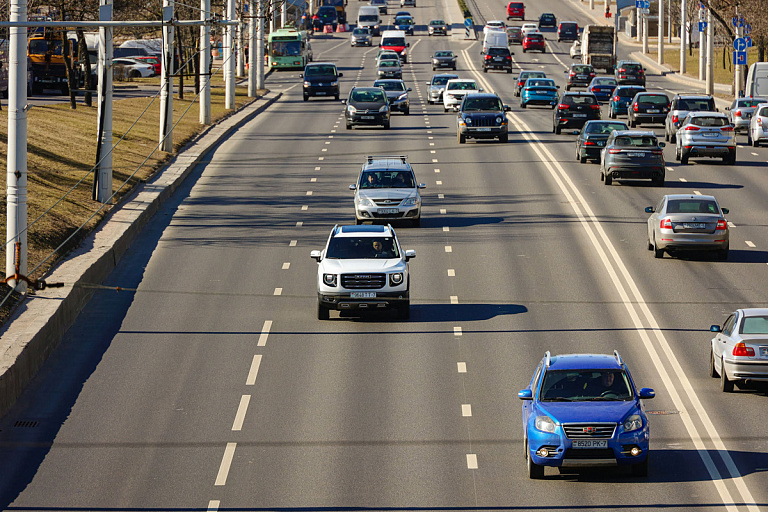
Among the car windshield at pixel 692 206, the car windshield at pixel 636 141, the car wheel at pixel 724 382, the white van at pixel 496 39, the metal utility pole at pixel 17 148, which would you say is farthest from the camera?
the white van at pixel 496 39

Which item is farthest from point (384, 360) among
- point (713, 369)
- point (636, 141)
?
point (636, 141)

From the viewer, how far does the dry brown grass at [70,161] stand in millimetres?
29906

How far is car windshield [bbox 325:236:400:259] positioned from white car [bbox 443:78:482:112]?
127 ft

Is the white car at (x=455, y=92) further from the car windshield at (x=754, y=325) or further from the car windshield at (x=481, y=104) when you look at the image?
the car windshield at (x=754, y=325)

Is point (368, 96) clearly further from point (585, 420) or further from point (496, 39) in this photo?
point (496, 39)

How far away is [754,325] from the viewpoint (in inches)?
798

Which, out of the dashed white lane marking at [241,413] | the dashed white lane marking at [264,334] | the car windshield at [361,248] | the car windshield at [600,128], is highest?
the car windshield at [600,128]

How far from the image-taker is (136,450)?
57.7 ft

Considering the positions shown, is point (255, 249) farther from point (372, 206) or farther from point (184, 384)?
point (184, 384)

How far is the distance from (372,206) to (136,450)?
1691 centimetres

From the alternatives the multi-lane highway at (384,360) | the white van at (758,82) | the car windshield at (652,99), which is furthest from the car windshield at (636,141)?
the white van at (758,82)

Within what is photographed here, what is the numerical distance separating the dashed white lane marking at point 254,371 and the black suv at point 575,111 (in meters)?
34.2

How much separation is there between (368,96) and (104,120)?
2298 cm

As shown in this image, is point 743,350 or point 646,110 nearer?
point 743,350
